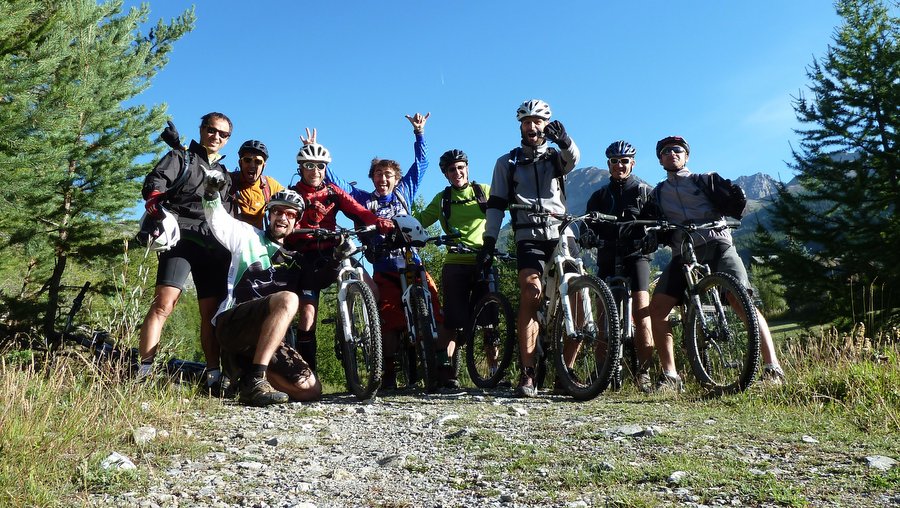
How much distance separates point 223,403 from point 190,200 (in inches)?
72.5

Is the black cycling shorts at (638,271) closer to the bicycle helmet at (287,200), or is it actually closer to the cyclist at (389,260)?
the cyclist at (389,260)

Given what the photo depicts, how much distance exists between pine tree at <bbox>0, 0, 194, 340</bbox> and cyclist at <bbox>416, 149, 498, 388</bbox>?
5.10m

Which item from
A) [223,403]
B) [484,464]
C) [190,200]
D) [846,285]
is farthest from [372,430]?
[846,285]

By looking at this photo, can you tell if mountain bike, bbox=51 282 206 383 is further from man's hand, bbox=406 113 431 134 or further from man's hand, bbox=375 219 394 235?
man's hand, bbox=406 113 431 134

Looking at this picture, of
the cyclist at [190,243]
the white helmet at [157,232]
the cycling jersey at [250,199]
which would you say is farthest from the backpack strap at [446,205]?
the white helmet at [157,232]

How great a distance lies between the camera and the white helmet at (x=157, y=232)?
5094 millimetres

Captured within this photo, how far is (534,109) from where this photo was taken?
20.4 ft

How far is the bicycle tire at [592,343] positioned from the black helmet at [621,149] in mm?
1787

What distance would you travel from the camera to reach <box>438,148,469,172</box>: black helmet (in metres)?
7.64

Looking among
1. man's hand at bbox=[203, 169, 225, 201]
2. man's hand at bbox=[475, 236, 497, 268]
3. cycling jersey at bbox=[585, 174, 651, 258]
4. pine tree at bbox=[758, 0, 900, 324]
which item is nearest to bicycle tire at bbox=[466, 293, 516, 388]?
man's hand at bbox=[475, 236, 497, 268]

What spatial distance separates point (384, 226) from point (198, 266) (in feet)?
5.81

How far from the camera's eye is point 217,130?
6.17m

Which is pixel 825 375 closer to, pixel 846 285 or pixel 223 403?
pixel 223 403

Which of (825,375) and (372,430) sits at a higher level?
(825,375)
